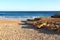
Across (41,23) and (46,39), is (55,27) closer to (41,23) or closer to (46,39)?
(41,23)

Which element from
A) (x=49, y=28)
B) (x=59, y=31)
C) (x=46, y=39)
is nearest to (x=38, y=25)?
(x=49, y=28)

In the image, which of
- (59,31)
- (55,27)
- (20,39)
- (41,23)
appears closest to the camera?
(20,39)

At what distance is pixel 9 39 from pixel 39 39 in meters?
1.61

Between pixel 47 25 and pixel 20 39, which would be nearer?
pixel 20 39

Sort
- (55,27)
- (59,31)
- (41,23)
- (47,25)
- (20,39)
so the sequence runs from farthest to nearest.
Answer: (41,23) → (47,25) → (55,27) → (59,31) → (20,39)

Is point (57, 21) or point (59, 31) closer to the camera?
point (59, 31)

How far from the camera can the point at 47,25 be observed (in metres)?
14.0

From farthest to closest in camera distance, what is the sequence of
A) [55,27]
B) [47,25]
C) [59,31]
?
[47,25]
[55,27]
[59,31]

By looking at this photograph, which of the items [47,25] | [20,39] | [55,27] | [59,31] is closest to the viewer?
[20,39]

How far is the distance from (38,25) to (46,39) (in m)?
5.57

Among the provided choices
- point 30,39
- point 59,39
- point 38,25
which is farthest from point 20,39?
point 38,25

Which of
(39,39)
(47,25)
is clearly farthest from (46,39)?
(47,25)

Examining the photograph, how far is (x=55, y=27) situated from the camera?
509 inches

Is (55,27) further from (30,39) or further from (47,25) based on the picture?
(30,39)
